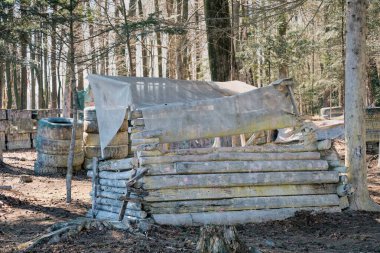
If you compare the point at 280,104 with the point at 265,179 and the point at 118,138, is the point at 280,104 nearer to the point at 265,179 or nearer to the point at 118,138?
the point at 265,179

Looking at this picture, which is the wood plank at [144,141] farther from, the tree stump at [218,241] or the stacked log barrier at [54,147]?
the stacked log barrier at [54,147]

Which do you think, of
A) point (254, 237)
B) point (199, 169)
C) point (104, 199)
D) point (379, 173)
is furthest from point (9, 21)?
point (379, 173)

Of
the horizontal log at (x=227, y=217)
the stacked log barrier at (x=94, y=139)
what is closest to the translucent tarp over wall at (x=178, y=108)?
the horizontal log at (x=227, y=217)

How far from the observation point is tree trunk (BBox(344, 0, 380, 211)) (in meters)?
8.68

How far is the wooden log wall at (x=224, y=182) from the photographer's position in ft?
25.4

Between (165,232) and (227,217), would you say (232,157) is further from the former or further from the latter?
(165,232)

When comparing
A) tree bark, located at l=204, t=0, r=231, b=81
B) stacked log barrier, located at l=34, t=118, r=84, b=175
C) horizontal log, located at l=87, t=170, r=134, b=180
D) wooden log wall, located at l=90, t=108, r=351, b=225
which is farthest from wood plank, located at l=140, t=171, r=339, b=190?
stacked log barrier, located at l=34, t=118, r=84, b=175

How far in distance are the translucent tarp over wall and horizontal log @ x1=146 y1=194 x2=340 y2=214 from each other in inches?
41.8

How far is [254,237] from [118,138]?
23.5ft

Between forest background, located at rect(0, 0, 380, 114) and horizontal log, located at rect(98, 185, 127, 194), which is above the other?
forest background, located at rect(0, 0, 380, 114)

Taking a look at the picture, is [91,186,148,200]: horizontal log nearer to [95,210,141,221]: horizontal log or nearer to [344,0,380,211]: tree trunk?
[95,210,141,221]: horizontal log

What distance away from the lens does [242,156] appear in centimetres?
834

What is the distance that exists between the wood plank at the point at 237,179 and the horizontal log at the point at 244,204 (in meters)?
0.24

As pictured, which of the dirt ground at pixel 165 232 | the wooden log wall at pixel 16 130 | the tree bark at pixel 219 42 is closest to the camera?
the dirt ground at pixel 165 232
